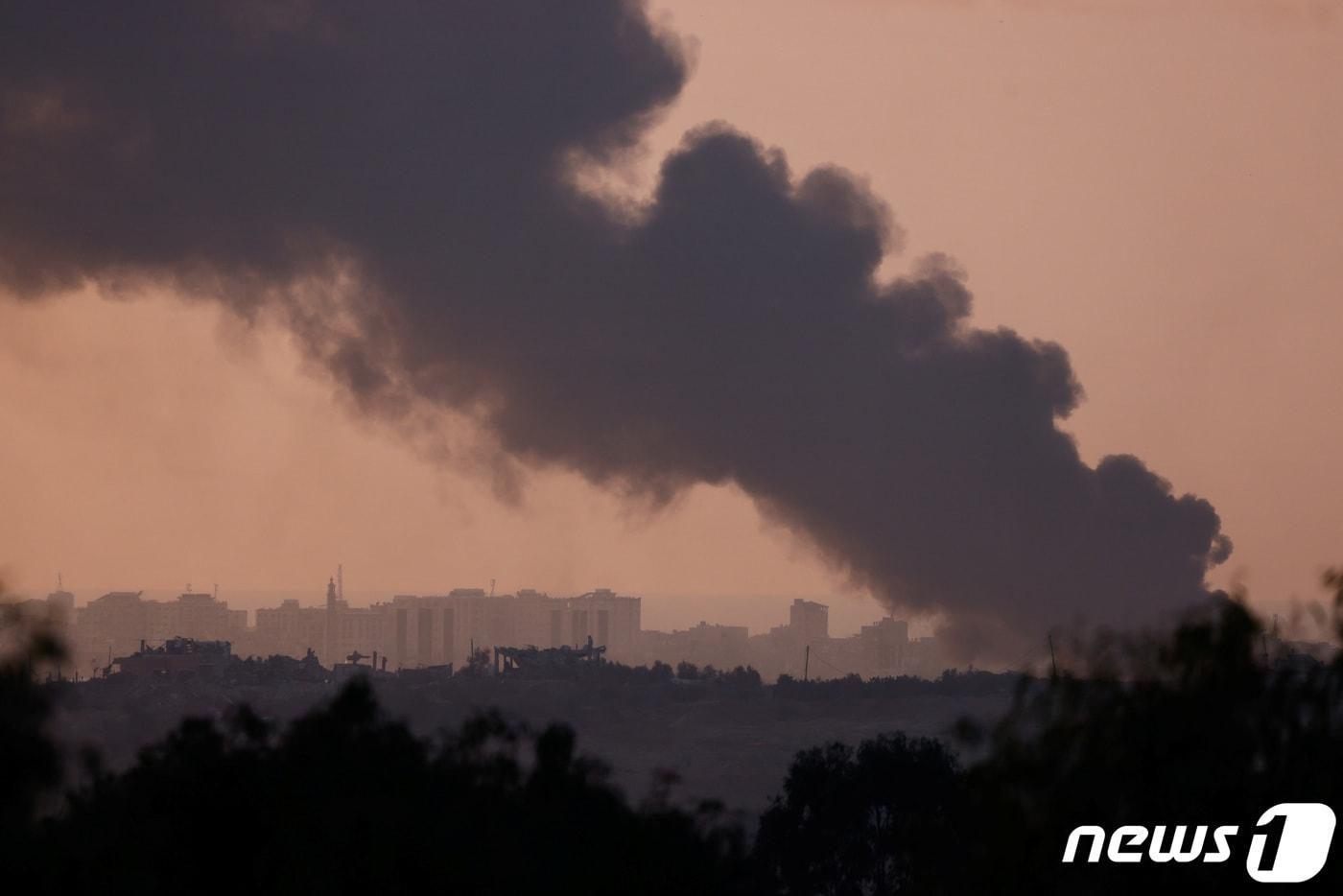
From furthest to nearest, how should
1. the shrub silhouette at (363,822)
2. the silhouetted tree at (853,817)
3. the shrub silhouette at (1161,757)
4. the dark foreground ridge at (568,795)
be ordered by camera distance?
the silhouetted tree at (853,817) < the shrub silhouette at (363,822) < the dark foreground ridge at (568,795) < the shrub silhouette at (1161,757)

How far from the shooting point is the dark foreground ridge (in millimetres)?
23406

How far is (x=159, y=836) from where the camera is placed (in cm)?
2877

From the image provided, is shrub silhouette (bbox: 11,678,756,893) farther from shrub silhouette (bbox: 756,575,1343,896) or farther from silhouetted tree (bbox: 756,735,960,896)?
silhouetted tree (bbox: 756,735,960,896)

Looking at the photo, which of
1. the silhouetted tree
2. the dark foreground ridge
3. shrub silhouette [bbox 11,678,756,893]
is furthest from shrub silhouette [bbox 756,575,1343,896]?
the silhouetted tree

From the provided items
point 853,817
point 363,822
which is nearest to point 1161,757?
point 363,822

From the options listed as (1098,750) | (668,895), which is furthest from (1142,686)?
(668,895)

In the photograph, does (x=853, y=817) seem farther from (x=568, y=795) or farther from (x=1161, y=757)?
(x=1161, y=757)

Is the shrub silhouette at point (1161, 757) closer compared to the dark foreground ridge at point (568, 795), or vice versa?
the shrub silhouette at point (1161, 757)

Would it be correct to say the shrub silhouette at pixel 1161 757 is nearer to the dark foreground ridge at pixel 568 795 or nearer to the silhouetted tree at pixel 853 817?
the dark foreground ridge at pixel 568 795

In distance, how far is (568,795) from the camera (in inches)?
1510

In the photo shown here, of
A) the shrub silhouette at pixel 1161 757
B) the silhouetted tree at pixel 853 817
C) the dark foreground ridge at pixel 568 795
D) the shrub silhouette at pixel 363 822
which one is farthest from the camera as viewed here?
the silhouetted tree at pixel 853 817

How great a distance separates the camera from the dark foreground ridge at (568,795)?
23.4m

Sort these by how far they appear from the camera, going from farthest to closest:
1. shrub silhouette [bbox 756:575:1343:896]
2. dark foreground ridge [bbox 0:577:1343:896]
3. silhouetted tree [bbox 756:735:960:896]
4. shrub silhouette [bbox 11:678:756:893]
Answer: silhouetted tree [bbox 756:735:960:896] → shrub silhouette [bbox 11:678:756:893] → dark foreground ridge [bbox 0:577:1343:896] → shrub silhouette [bbox 756:575:1343:896]

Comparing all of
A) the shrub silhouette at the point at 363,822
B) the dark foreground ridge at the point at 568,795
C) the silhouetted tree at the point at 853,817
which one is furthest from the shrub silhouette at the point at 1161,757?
the silhouetted tree at the point at 853,817
